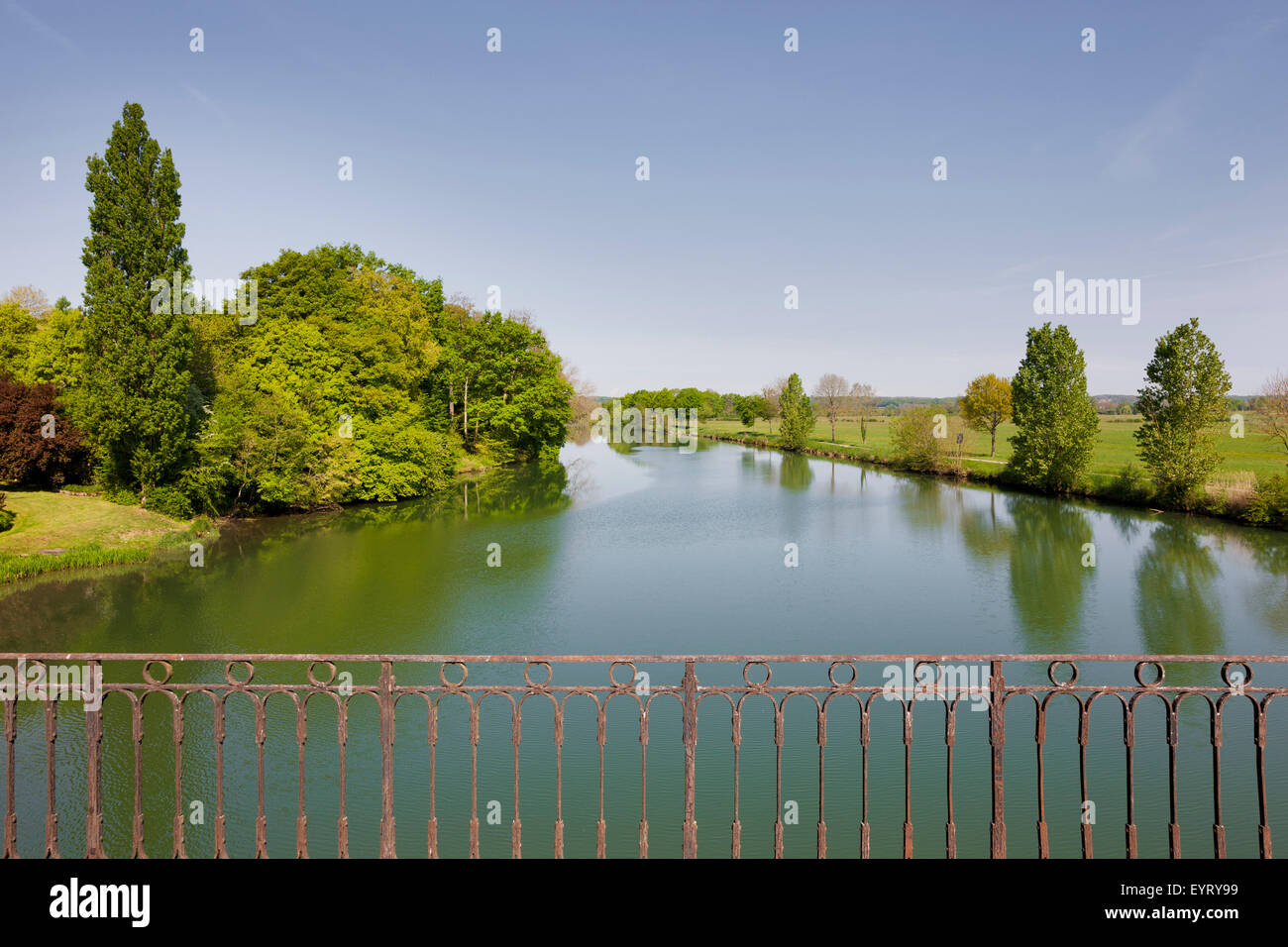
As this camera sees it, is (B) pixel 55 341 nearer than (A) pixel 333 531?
No

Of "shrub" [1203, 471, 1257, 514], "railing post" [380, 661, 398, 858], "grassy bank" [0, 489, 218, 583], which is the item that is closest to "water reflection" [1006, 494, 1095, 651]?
"shrub" [1203, 471, 1257, 514]

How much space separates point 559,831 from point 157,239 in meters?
24.0

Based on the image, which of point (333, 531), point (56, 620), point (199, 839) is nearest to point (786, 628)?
point (199, 839)

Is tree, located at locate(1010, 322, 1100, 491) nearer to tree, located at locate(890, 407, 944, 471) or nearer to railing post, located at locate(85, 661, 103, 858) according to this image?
tree, located at locate(890, 407, 944, 471)

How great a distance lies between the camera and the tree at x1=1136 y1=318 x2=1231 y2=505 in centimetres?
3128

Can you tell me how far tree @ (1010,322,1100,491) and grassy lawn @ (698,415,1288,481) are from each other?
1943 mm

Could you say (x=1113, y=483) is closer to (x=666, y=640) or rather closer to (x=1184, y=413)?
(x=1184, y=413)

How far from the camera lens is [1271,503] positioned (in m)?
27.3

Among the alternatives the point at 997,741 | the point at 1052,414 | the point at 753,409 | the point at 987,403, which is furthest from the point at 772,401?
the point at 997,741

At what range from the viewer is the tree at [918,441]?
50.2 metres

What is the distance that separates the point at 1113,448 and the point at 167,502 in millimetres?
60941

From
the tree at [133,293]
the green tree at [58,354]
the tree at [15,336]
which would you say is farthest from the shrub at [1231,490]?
the tree at [15,336]
